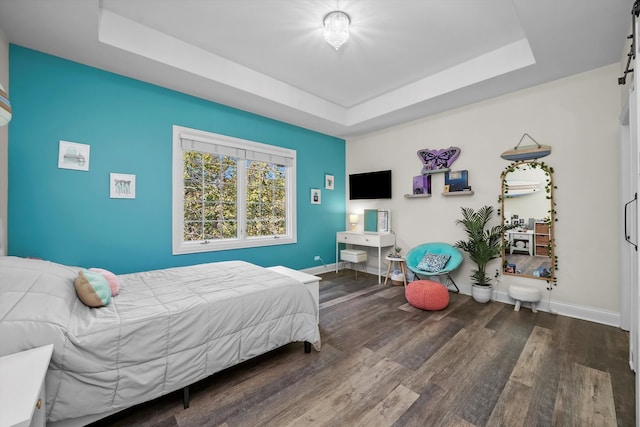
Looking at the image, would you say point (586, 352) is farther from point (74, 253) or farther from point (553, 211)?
point (74, 253)

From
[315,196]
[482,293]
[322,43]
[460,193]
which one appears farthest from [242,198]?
[482,293]

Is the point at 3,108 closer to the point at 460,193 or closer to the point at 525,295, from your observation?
the point at 460,193

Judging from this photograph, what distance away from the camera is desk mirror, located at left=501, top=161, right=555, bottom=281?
126 inches

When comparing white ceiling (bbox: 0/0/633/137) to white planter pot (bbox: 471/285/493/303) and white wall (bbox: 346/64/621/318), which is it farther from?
white planter pot (bbox: 471/285/493/303)

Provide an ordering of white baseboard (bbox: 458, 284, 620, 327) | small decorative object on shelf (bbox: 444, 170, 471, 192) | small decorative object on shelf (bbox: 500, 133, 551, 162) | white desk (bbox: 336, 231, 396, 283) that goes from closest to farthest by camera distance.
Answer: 1. white baseboard (bbox: 458, 284, 620, 327)
2. small decorative object on shelf (bbox: 500, 133, 551, 162)
3. small decorative object on shelf (bbox: 444, 170, 471, 192)
4. white desk (bbox: 336, 231, 396, 283)

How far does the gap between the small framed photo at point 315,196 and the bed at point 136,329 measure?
8.94ft

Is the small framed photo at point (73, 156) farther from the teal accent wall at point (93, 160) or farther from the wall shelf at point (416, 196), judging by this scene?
the wall shelf at point (416, 196)

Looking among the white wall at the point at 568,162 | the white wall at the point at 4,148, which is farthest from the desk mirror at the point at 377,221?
the white wall at the point at 4,148

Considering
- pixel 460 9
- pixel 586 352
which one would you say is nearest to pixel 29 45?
pixel 460 9

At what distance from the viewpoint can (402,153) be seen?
4598 mm

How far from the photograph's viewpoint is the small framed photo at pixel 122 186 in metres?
2.89

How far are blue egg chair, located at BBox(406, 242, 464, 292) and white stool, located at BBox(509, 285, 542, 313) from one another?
0.65 metres

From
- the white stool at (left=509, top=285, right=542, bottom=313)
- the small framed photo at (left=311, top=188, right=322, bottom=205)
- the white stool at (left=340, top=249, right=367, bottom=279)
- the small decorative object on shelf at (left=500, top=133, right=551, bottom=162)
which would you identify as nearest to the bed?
the white stool at (left=509, top=285, right=542, bottom=313)

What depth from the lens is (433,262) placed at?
3809mm
